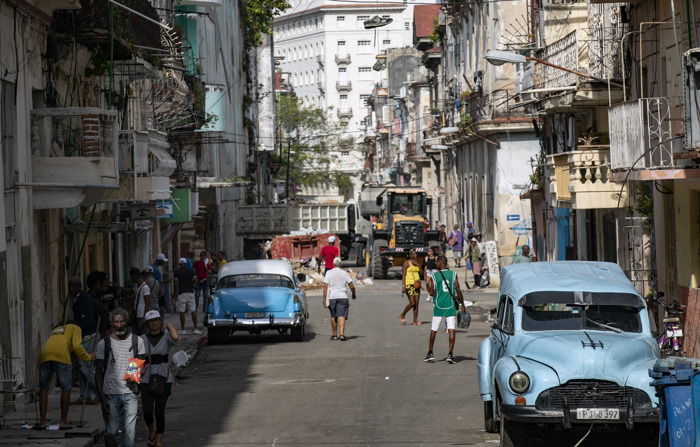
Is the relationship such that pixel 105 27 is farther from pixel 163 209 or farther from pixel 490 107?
pixel 490 107

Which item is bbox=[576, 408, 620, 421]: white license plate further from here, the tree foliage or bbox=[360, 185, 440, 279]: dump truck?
the tree foliage

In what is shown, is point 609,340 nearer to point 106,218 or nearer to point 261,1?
point 106,218

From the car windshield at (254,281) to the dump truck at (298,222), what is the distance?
28356 mm

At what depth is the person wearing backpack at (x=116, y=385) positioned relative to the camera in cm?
1145

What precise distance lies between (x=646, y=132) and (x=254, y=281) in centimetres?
906

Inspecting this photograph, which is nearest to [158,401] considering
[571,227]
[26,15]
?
[26,15]

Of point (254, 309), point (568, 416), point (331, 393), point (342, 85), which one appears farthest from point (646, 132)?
point (342, 85)

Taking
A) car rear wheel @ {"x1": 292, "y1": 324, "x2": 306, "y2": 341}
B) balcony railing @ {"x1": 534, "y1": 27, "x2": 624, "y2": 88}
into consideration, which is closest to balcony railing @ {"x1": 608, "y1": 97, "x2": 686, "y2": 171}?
balcony railing @ {"x1": 534, "y1": 27, "x2": 624, "y2": 88}

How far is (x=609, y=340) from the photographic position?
38.0 ft

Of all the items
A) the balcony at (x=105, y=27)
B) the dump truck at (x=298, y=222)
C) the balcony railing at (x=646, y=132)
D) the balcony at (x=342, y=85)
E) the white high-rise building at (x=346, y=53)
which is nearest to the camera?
the balcony railing at (x=646, y=132)

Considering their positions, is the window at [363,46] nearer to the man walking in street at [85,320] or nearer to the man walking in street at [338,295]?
the man walking in street at [338,295]

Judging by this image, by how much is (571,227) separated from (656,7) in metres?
12.0

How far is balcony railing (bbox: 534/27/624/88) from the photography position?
2383cm

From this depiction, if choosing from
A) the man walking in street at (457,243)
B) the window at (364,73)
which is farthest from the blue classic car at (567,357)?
the window at (364,73)
